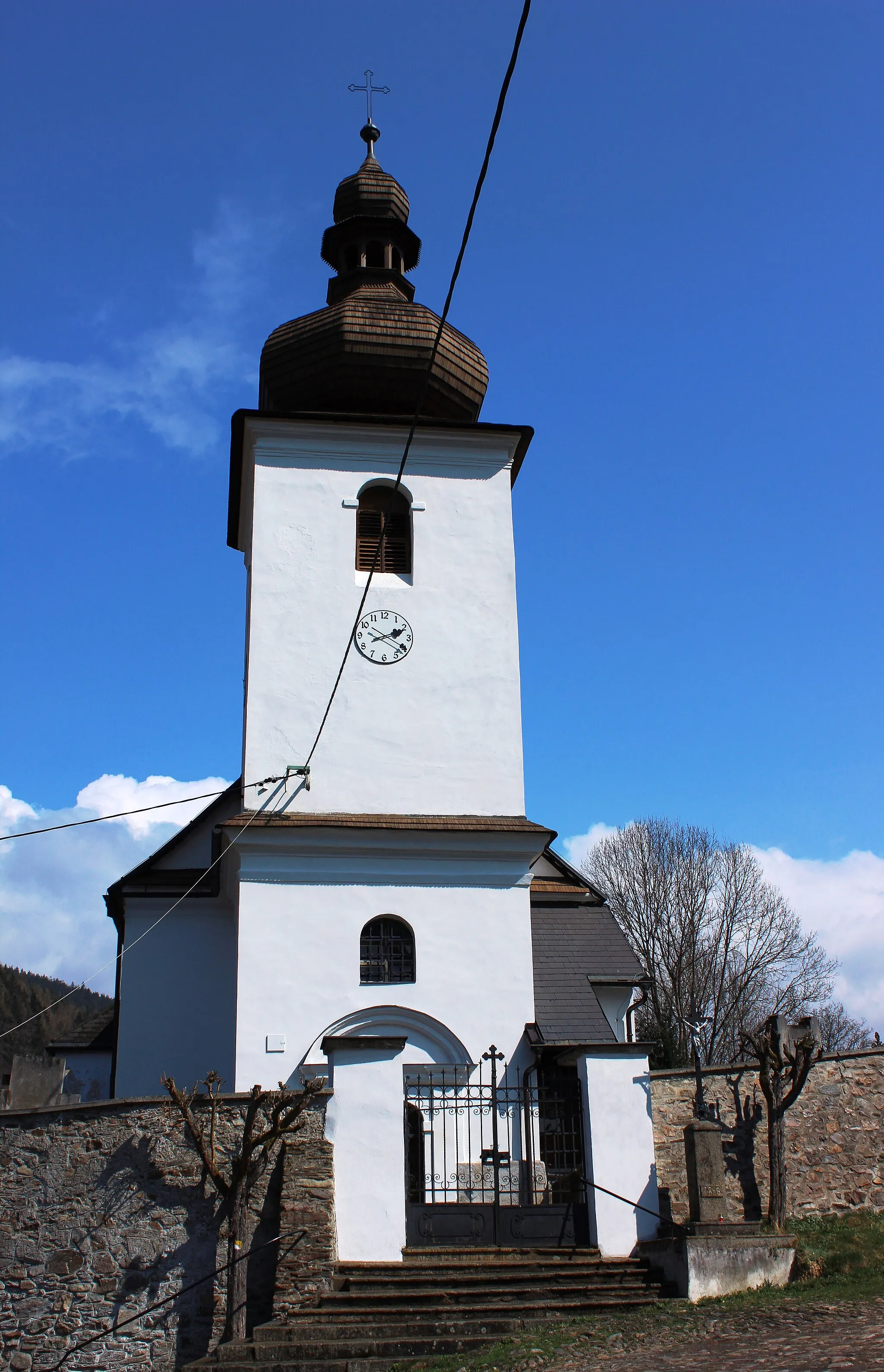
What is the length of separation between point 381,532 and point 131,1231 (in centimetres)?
1016

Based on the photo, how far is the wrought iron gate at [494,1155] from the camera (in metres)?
12.2

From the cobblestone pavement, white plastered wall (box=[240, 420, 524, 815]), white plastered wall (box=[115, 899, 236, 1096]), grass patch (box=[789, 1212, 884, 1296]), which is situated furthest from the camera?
white plastered wall (box=[115, 899, 236, 1096])

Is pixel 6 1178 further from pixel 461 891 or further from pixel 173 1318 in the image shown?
pixel 461 891

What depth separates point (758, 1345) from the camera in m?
8.92

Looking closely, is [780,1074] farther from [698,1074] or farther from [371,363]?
[371,363]

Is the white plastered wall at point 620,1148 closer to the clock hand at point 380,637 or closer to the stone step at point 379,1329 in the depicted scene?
the stone step at point 379,1329

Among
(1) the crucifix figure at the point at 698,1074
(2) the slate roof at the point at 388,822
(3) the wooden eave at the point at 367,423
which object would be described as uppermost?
(3) the wooden eave at the point at 367,423

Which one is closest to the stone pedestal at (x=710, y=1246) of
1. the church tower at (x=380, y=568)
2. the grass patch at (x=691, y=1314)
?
the grass patch at (x=691, y=1314)

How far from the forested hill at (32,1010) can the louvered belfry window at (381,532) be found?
47375 mm

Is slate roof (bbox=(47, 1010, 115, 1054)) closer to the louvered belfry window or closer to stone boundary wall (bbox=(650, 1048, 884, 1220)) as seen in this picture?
the louvered belfry window

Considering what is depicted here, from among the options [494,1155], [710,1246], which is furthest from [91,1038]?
[710,1246]

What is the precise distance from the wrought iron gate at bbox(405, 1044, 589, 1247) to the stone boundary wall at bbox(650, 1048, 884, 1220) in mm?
1036

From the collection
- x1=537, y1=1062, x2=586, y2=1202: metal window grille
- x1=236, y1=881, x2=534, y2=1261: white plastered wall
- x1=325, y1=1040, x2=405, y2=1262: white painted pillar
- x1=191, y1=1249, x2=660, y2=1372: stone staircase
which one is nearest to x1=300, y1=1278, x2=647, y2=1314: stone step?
x1=191, y1=1249, x2=660, y2=1372: stone staircase

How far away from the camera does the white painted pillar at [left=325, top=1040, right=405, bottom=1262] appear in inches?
454
